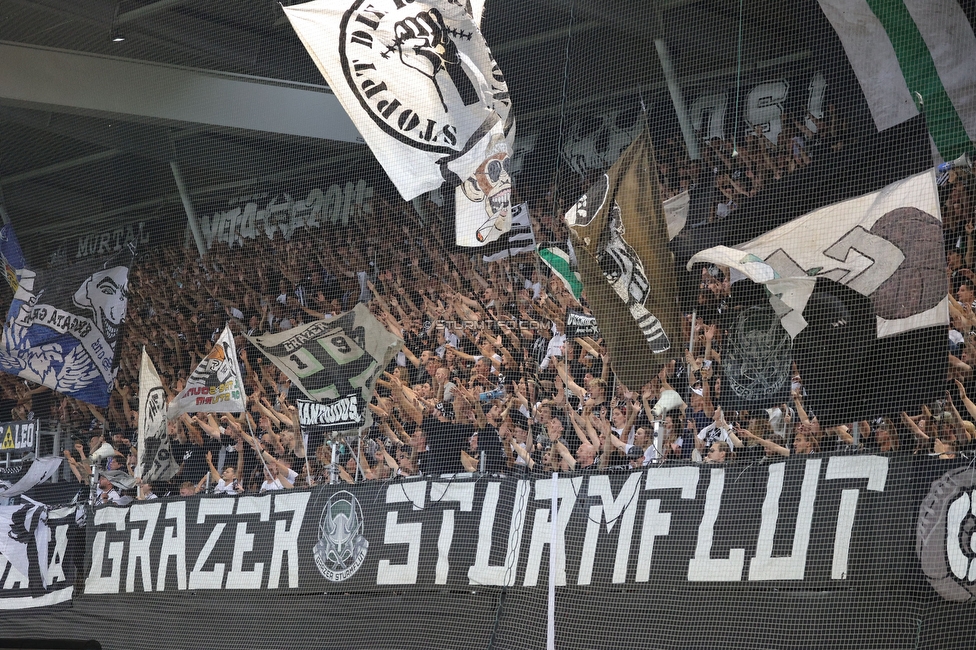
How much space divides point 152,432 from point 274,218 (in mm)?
1660

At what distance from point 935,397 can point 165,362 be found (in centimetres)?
503

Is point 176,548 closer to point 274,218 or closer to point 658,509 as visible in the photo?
point 274,218

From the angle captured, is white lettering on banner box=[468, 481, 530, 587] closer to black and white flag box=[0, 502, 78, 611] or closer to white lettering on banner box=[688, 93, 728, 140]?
white lettering on banner box=[688, 93, 728, 140]

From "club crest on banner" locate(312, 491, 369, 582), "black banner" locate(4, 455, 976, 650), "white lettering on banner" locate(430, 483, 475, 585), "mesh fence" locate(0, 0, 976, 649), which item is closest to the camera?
"black banner" locate(4, 455, 976, 650)

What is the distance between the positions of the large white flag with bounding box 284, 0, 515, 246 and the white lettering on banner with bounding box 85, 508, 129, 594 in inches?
115

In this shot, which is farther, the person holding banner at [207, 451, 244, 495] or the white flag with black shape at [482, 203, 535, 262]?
the person holding banner at [207, 451, 244, 495]

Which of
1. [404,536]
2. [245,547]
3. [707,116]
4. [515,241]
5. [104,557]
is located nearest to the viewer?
[404,536]

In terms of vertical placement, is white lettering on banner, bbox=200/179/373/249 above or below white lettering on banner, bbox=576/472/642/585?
above

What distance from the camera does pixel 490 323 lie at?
6.94 meters

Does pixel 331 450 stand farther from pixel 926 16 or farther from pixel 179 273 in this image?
pixel 926 16

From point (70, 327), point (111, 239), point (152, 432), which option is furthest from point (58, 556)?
point (111, 239)

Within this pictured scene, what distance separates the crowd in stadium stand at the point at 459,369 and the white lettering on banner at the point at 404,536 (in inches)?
15.5

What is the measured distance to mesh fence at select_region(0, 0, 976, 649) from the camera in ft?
15.9

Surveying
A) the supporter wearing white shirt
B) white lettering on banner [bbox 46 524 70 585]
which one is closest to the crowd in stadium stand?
the supporter wearing white shirt
